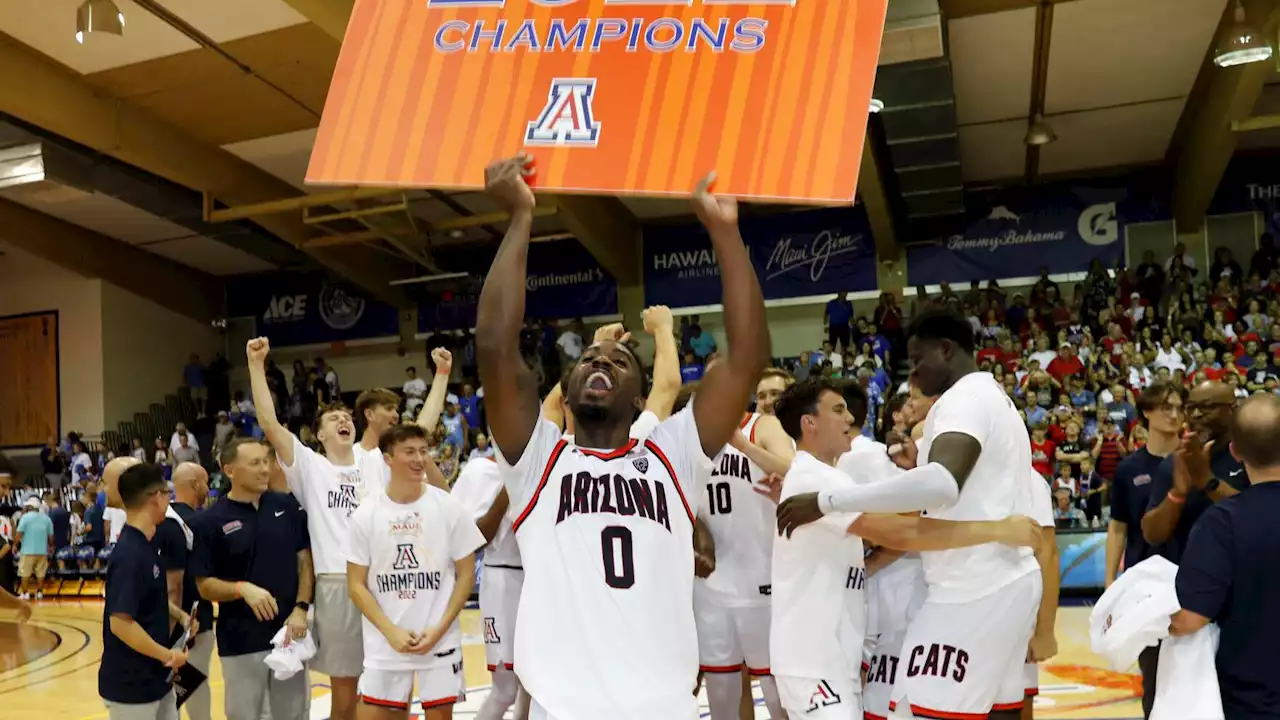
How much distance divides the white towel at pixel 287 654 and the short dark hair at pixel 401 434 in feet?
3.53

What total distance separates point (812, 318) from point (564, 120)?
2040cm

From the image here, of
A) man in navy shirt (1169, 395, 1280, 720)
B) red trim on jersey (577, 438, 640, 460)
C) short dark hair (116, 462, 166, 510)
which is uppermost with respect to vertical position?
red trim on jersey (577, 438, 640, 460)

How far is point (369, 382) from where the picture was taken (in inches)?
1045

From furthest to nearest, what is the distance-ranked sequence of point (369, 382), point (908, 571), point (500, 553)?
point (369, 382)
point (500, 553)
point (908, 571)

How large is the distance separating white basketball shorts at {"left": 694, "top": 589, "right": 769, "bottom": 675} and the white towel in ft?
6.59

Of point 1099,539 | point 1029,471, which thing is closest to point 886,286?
point 1099,539

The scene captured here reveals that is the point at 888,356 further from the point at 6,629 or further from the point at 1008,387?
the point at 6,629

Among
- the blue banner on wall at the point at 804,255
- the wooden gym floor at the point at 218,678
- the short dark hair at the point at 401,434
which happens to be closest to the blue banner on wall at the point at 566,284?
the blue banner on wall at the point at 804,255

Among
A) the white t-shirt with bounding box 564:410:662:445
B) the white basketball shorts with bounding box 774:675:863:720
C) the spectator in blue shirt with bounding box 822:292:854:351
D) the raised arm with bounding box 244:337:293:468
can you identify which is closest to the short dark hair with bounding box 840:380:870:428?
the white basketball shorts with bounding box 774:675:863:720

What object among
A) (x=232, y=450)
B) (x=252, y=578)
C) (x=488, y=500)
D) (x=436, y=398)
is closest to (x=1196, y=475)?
(x=488, y=500)

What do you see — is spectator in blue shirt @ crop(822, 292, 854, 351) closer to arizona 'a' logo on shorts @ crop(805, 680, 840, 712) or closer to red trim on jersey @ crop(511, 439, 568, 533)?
arizona 'a' logo on shorts @ crop(805, 680, 840, 712)

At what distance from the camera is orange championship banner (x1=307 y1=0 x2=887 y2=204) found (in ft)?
8.91

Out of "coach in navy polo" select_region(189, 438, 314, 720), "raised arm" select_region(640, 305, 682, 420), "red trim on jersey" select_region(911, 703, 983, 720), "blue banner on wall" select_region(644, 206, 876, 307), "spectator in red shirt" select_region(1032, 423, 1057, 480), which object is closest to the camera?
"red trim on jersey" select_region(911, 703, 983, 720)

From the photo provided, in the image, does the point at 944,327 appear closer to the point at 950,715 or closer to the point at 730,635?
the point at 950,715
